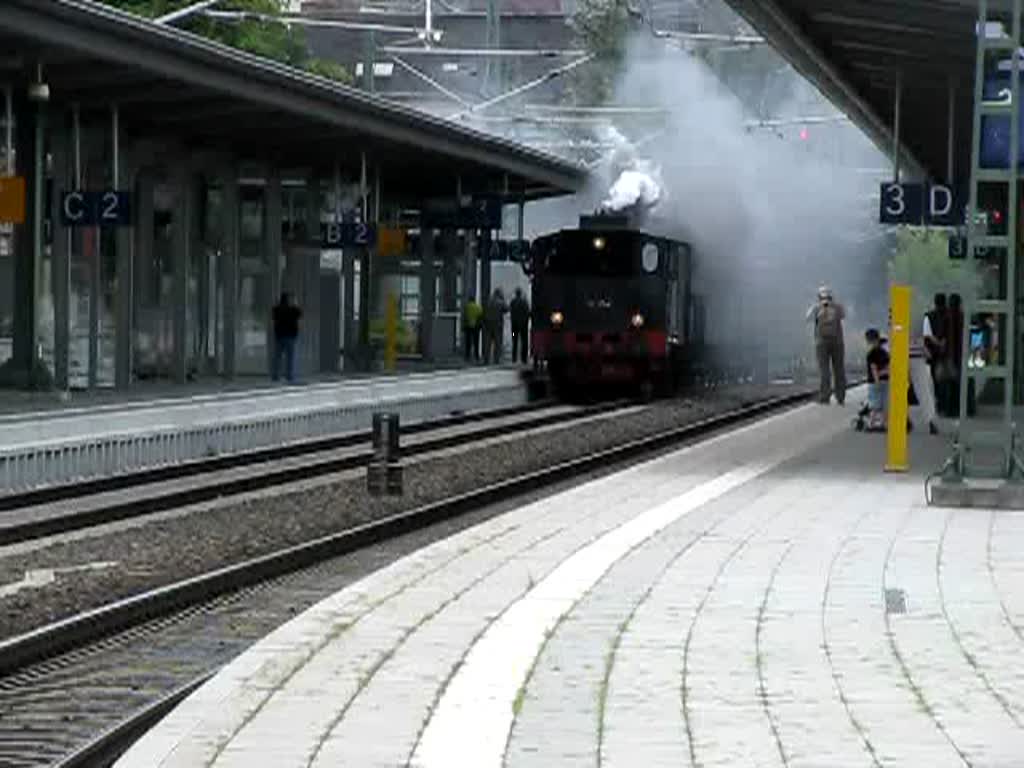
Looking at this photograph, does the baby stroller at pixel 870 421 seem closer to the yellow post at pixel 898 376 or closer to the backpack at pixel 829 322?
the backpack at pixel 829 322

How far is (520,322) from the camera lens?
57.8 metres

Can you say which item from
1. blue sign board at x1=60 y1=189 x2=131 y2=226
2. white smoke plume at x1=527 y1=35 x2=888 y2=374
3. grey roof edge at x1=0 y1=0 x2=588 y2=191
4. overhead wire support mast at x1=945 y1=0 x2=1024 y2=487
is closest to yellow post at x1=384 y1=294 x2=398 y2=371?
white smoke plume at x1=527 y1=35 x2=888 y2=374

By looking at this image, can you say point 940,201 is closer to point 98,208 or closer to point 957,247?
point 957,247

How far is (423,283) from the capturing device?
2095 inches

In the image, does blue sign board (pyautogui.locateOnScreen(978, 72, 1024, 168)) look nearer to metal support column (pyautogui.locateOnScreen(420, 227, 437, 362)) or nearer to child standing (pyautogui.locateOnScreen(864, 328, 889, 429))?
child standing (pyautogui.locateOnScreen(864, 328, 889, 429))

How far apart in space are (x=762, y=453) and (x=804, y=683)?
60.7 feet

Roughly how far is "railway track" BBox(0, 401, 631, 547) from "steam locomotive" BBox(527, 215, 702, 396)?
6.77 m

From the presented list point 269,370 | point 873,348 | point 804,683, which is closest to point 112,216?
point 873,348

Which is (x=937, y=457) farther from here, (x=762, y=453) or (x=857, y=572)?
(x=857, y=572)

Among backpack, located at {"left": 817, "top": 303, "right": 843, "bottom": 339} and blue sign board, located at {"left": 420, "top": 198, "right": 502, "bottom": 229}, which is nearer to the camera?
backpack, located at {"left": 817, "top": 303, "right": 843, "bottom": 339}

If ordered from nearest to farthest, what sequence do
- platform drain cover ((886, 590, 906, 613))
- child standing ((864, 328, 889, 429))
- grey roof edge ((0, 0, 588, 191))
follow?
platform drain cover ((886, 590, 906, 613)) < grey roof edge ((0, 0, 588, 191)) < child standing ((864, 328, 889, 429))

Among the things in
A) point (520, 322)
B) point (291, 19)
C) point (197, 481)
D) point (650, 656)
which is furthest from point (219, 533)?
point (520, 322)

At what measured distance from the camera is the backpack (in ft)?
129

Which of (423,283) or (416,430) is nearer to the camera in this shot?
(416,430)
